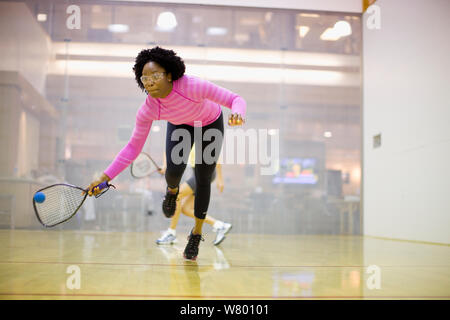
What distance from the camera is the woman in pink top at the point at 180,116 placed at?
82.9 inches

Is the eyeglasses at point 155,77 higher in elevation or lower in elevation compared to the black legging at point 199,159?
A: higher

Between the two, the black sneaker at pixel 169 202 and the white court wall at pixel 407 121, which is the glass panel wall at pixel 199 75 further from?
the black sneaker at pixel 169 202

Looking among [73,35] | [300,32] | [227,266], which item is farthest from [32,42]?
[227,266]

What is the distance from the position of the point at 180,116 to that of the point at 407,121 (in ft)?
11.1

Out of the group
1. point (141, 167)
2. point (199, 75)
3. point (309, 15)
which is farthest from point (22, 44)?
point (309, 15)

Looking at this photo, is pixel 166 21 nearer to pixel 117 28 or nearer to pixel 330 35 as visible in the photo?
pixel 117 28

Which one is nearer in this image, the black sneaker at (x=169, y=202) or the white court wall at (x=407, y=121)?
the black sneaker at (x=169, y=202)

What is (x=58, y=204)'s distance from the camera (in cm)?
193

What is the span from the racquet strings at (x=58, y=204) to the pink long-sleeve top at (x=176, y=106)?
7.1 inches

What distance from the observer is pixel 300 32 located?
6.27 meters

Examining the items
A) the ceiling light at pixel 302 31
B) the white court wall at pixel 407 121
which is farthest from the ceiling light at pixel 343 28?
the ceiling light at pixel 302 31

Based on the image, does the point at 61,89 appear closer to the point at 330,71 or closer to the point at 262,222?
the point at 262,222

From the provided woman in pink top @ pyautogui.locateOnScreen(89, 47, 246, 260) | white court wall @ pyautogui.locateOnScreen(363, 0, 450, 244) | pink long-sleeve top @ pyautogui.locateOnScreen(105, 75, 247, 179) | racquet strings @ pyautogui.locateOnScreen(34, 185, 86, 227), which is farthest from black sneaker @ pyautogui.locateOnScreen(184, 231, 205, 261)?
white court wall @ pyautogui.locateOnScreen(363, 0, 450, 244)

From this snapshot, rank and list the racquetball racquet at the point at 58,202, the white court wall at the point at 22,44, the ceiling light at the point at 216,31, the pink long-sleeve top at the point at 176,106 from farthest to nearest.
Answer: the ceiling light at the point at 216,31
the white court wall at the point at 22,44
the pink long-sleeve top at the point at 176,106
the racquetball racquet at the point at 58,202
